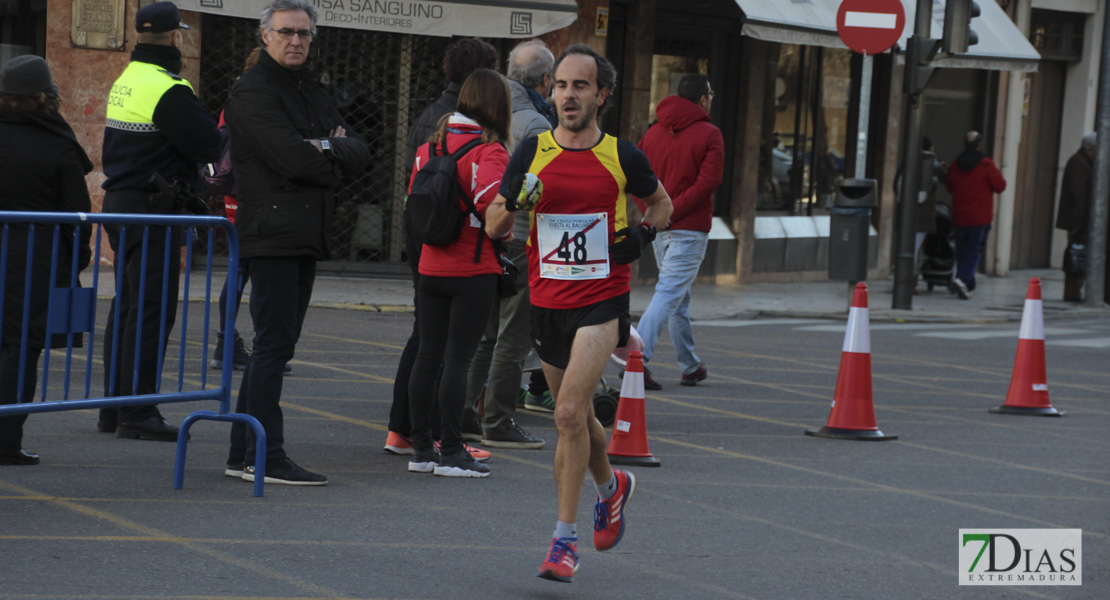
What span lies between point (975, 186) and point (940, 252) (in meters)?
0.98

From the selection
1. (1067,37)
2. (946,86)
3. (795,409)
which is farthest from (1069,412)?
(1067,37)

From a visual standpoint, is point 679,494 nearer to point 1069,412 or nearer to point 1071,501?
point 1071,501

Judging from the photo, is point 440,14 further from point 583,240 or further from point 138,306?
point 583,240

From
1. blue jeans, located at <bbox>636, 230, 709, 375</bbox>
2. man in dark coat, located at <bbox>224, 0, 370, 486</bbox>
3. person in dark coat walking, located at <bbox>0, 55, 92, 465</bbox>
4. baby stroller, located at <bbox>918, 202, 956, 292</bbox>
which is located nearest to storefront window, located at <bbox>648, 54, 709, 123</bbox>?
baby stroller, located at <bbox>918, 202, 956, 292</bbox>

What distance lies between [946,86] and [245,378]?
17.1m

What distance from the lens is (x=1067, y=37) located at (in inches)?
904

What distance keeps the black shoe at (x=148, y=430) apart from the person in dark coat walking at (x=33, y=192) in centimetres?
66

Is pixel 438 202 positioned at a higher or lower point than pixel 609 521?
higher

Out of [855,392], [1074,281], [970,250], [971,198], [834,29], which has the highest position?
[834,29]

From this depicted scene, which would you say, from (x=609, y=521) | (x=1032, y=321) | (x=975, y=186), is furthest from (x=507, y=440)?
(x=975, y=186)

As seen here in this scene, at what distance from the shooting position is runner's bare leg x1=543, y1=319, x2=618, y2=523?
502cm

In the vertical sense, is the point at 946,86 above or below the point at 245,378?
above

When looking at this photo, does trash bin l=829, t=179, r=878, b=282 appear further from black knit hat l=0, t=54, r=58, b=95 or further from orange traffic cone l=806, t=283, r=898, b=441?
black knit hat l=0, t=54, r=58, b=95

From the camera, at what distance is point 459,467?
654cm
